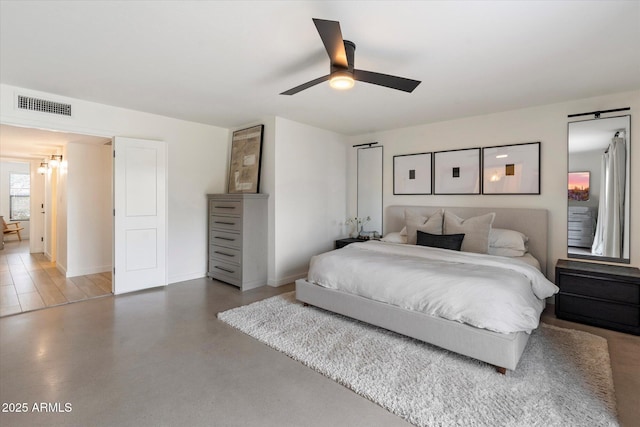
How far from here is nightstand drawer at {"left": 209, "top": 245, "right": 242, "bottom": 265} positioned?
14.3 ft

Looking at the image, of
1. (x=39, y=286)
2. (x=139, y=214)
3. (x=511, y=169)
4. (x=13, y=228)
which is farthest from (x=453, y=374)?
(x=13, y=228)

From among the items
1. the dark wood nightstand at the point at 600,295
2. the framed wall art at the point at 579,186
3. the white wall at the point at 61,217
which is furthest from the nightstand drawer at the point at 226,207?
the framed wall art at the point at 579,186

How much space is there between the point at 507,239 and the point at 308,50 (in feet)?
9.80

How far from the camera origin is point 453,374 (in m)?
2.22

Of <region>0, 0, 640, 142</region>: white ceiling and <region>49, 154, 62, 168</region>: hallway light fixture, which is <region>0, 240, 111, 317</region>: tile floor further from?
<region>0, 0, 640, 142</region>: white ceiling

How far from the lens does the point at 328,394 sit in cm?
204

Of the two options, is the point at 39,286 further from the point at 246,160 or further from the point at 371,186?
the point at 371,186

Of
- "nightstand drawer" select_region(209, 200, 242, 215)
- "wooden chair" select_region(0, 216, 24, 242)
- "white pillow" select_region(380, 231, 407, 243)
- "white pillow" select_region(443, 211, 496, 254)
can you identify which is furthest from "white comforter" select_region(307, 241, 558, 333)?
"wooden chair" select_region(0, 216, 24, 242)

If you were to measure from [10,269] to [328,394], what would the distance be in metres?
6.34

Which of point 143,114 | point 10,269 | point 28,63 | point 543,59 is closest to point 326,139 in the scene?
point 143,114

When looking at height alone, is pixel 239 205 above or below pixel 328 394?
above

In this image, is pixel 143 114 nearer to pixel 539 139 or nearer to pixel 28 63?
pixel 28 63

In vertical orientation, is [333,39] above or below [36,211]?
above

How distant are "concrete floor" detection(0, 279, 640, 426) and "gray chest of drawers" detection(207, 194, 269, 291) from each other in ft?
3.53
